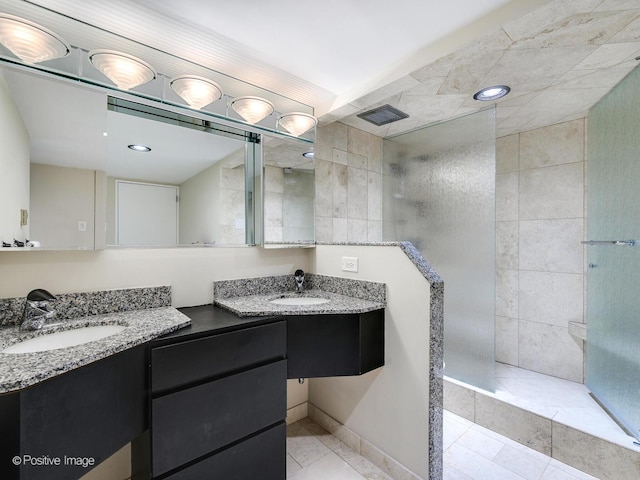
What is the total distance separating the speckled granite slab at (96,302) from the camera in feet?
3.93

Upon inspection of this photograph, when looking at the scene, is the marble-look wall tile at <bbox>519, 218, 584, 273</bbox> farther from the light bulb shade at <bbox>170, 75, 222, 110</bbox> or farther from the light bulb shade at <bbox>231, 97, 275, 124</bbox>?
the light bulb shade at <bbox>170, 75, 222, 110</bbox>

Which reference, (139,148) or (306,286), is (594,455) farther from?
(139,148)

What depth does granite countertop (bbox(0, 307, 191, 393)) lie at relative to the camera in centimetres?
75

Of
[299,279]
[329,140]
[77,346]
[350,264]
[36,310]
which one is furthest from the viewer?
[329,140]

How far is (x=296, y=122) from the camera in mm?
1991

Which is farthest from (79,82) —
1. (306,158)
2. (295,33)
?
(306,158)

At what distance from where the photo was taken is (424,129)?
240 cm

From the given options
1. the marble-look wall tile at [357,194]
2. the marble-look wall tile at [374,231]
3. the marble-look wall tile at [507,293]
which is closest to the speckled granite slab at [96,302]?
the marble-look wall tile at [357,194]

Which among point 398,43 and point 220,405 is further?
point 398,43

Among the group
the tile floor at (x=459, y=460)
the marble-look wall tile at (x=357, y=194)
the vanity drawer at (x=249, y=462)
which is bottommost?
the tile floor at (x=459, y=460)

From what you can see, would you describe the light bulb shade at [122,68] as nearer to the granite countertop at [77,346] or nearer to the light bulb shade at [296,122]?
the light bulb shade at [296,122]

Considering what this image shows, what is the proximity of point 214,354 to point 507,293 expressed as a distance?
256 centimetres

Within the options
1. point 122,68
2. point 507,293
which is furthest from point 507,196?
Answer: point 122,68

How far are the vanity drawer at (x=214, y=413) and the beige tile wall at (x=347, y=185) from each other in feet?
3.67
